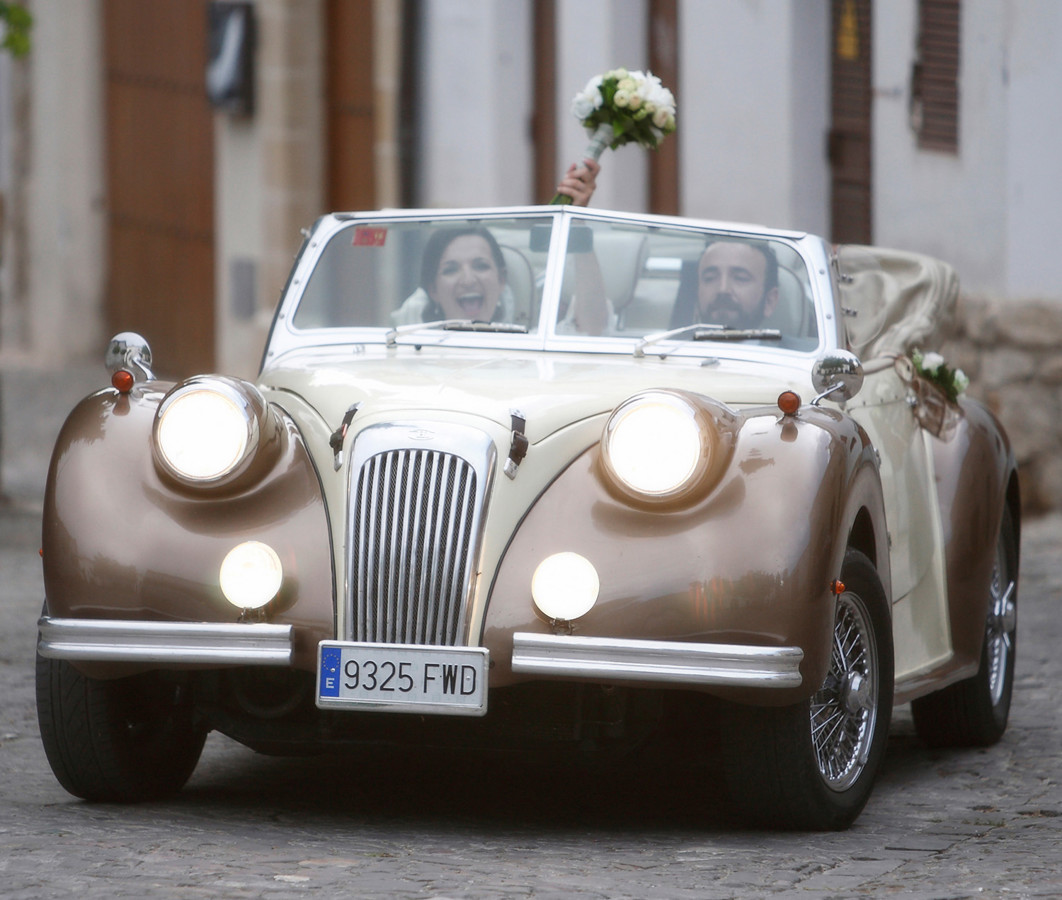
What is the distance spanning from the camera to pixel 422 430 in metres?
4.63

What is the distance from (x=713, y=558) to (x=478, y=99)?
1024cm

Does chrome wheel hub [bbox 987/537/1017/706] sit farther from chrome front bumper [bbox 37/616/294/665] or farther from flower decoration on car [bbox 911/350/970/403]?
chrome front bumper [bbox 37/616/294/665]

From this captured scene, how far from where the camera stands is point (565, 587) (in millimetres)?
4430

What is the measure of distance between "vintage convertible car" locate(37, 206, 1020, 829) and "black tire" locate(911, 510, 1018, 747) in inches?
30.5

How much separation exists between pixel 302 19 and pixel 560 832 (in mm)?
11344

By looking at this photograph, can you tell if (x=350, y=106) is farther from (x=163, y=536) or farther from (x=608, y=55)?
(x=163, y=536)

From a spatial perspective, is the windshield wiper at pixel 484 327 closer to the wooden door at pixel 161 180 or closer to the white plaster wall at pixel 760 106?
the white plaster wall at pixel 760 106

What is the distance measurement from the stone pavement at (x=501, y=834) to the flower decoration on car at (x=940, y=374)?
42.6 inches

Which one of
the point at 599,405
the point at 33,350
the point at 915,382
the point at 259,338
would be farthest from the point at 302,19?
the point at 599,405

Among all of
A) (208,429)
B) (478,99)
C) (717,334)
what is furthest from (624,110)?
(478,99)

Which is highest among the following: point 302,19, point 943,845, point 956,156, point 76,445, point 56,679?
point 302,19

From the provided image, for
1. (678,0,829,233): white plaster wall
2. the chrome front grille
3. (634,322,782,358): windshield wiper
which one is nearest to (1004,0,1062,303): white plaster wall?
(678,0,829,233): white plaster wall

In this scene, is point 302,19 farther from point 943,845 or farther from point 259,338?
point 943,845

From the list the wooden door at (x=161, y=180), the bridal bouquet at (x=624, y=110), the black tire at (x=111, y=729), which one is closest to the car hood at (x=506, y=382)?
the black tire at (x=111, y=729)
